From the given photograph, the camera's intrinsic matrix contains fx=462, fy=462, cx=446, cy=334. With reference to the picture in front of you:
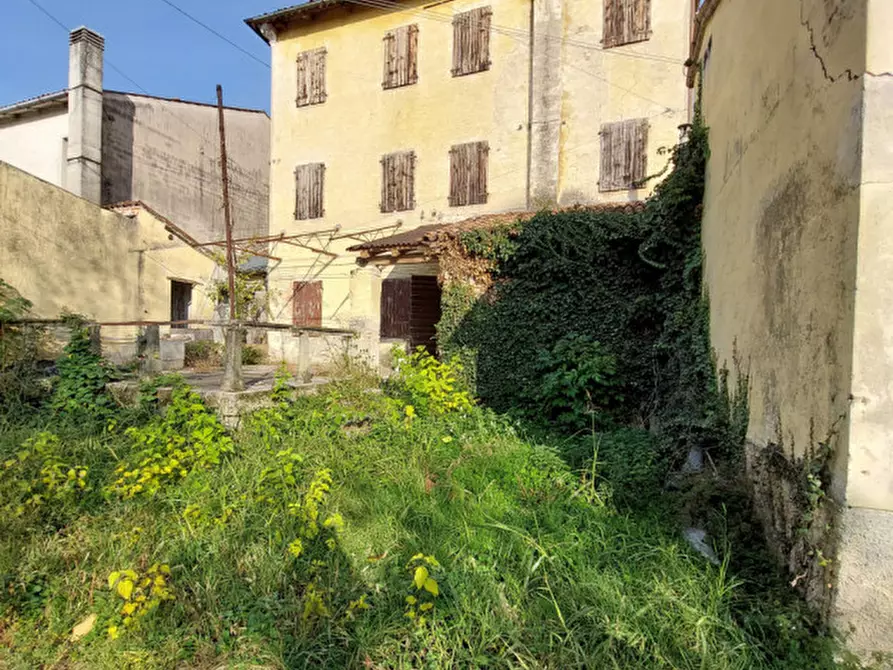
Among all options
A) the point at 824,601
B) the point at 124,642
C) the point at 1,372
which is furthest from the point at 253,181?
the point at 824,601

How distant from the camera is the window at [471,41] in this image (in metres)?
11.5

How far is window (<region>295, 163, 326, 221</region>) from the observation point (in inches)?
512

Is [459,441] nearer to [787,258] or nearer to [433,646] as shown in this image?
[433,646]

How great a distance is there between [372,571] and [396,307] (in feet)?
28.2

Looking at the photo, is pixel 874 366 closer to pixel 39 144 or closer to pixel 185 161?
pixel 185 161

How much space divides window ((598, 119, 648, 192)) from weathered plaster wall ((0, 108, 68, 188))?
1484 cm

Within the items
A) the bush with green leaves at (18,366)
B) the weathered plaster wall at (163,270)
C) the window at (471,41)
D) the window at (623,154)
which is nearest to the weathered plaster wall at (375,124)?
the window at (471,41)

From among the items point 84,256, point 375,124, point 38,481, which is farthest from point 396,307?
point 38,481

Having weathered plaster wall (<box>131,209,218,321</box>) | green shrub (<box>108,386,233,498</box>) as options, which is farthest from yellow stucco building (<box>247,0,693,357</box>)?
green shrub (<box>108,386,233,498</box>)

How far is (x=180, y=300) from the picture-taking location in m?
14.0

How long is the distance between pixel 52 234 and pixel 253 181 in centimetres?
880

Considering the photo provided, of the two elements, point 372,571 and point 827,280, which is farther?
point 372,571

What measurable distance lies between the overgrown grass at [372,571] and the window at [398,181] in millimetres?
8792

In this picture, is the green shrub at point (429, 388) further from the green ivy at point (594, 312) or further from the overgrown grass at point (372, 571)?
the green ivy at point (594, 312)
